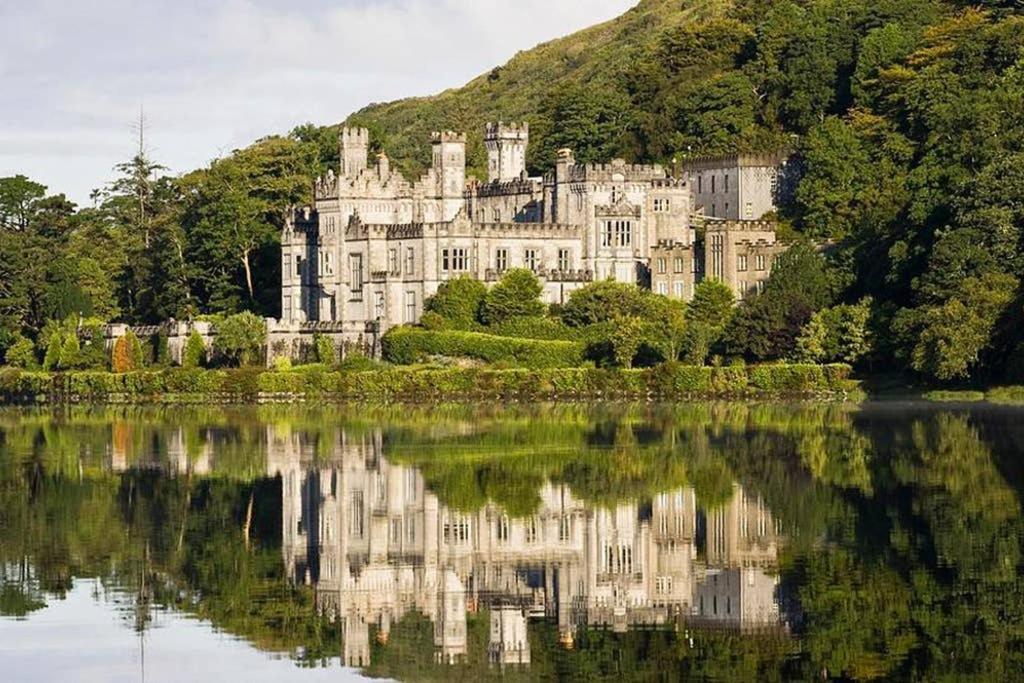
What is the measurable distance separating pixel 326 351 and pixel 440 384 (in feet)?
26.8

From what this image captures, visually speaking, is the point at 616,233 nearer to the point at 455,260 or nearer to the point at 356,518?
the point at 455,260

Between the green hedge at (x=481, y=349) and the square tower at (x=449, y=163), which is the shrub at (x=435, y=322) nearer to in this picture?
the green hedge at (x=481, y=349)

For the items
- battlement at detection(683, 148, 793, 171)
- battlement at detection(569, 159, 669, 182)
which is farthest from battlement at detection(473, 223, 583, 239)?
battlement at detection(683, 148, 793, 171)

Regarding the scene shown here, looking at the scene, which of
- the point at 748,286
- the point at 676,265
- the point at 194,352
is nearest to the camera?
the point at 748,286

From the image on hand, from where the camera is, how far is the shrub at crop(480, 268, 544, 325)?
101625 mm

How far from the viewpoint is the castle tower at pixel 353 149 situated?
11088 centimetres

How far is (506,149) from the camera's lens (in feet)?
373

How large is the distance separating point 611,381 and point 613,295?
6.75 metres

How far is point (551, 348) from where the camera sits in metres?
98.4

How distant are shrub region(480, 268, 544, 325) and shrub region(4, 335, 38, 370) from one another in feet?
75.3

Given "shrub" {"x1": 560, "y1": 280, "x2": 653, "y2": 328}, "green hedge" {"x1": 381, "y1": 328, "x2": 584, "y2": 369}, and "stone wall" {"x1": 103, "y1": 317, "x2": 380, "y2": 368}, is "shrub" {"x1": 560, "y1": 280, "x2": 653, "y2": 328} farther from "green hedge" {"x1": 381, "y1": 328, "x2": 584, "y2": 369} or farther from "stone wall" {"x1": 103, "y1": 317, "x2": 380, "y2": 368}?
"stone wall" {"x1": 103, "y1": 317, "x2": 380, "y2": 368}

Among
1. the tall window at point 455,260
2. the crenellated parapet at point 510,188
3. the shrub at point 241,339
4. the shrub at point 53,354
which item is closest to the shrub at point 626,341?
the tall window at point 455,260

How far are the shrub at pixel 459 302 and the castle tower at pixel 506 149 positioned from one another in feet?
38.5

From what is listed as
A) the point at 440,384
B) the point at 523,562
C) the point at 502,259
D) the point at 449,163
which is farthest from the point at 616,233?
the point at 523,562
